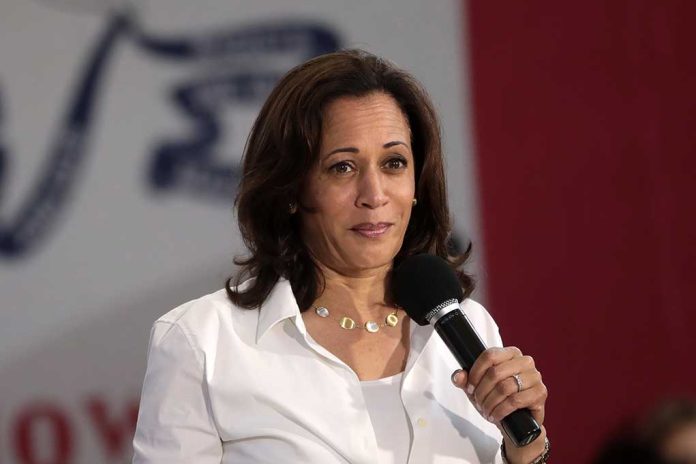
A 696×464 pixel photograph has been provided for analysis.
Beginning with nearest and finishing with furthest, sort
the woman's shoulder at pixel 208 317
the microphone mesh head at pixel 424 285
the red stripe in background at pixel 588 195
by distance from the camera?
1. the microphone mesh head at pixel 424 285
2. the woman's shoulder at pixel 208 317
3. the red stripe in background at pixel 588 195

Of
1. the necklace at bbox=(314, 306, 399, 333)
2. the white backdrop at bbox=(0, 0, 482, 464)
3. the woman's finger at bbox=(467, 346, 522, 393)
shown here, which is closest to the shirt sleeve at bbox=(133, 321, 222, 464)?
the necklace at bbox=(314, 306, 399, 333)

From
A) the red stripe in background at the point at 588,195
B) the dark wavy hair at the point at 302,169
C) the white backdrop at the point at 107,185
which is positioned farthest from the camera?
the red stripe in background at the point at 588,195

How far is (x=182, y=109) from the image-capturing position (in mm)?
3824

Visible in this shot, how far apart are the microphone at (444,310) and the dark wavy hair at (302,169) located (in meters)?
0.20

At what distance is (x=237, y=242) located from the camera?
3844 millimetres

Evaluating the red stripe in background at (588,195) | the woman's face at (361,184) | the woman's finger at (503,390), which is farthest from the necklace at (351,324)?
the red stripe in background at (588,195)

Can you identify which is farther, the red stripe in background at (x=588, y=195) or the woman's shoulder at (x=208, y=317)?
the red stripe in background at (x=588, y=195)

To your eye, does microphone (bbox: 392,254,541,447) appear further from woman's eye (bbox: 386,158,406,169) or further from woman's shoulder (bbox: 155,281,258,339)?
woman's shoulder (bbox: 155,281,258,339)

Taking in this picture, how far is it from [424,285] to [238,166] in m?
1.36

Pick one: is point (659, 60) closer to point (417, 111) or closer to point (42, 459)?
point (417, 111)

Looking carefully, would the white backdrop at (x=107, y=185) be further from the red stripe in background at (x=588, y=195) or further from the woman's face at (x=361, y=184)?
the woman's face at (x=361, y=184)

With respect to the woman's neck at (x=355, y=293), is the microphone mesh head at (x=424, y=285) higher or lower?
higher

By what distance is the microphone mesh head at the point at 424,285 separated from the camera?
6.31 feet

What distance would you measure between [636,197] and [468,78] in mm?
823
